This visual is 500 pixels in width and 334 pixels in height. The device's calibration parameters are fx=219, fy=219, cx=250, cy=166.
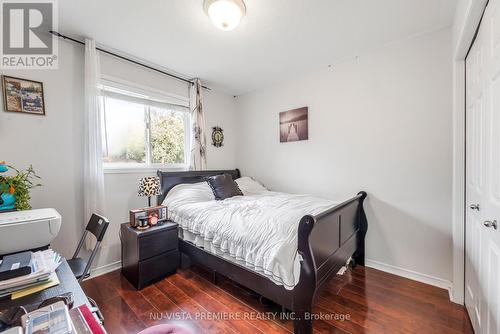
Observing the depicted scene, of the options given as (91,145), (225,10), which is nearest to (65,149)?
(91,145)

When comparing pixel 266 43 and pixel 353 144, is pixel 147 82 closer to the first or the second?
pixel 266 43

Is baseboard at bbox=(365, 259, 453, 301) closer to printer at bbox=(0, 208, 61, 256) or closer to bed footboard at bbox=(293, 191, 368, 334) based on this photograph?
bed footboard at bbox=(293, 191, 368, 334)

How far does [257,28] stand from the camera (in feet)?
6.79

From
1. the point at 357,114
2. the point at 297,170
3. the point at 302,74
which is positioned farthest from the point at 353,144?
the point at 302,74

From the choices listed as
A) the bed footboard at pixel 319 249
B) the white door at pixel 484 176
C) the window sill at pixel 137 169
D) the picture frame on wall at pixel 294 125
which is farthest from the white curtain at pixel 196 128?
the white door at pixel 484 176

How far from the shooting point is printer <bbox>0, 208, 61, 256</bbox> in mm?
1144

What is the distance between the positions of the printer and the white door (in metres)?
2.36

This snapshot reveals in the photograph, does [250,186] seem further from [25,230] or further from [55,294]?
[55,294]

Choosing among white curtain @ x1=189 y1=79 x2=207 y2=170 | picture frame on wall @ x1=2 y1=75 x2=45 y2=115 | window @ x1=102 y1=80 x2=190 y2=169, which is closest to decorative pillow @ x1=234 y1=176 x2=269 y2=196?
white curtain @ x1=189 y1=79 x2=207 y2=170

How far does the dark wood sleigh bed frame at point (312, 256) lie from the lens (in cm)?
142

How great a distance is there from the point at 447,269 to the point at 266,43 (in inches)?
113

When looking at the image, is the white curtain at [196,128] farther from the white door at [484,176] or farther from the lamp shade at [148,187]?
the white door at [484,176]

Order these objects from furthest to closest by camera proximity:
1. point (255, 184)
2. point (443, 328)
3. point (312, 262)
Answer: point (255, 184) < point (443, 328) < point (312, 262)

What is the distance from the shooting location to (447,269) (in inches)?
82.7
